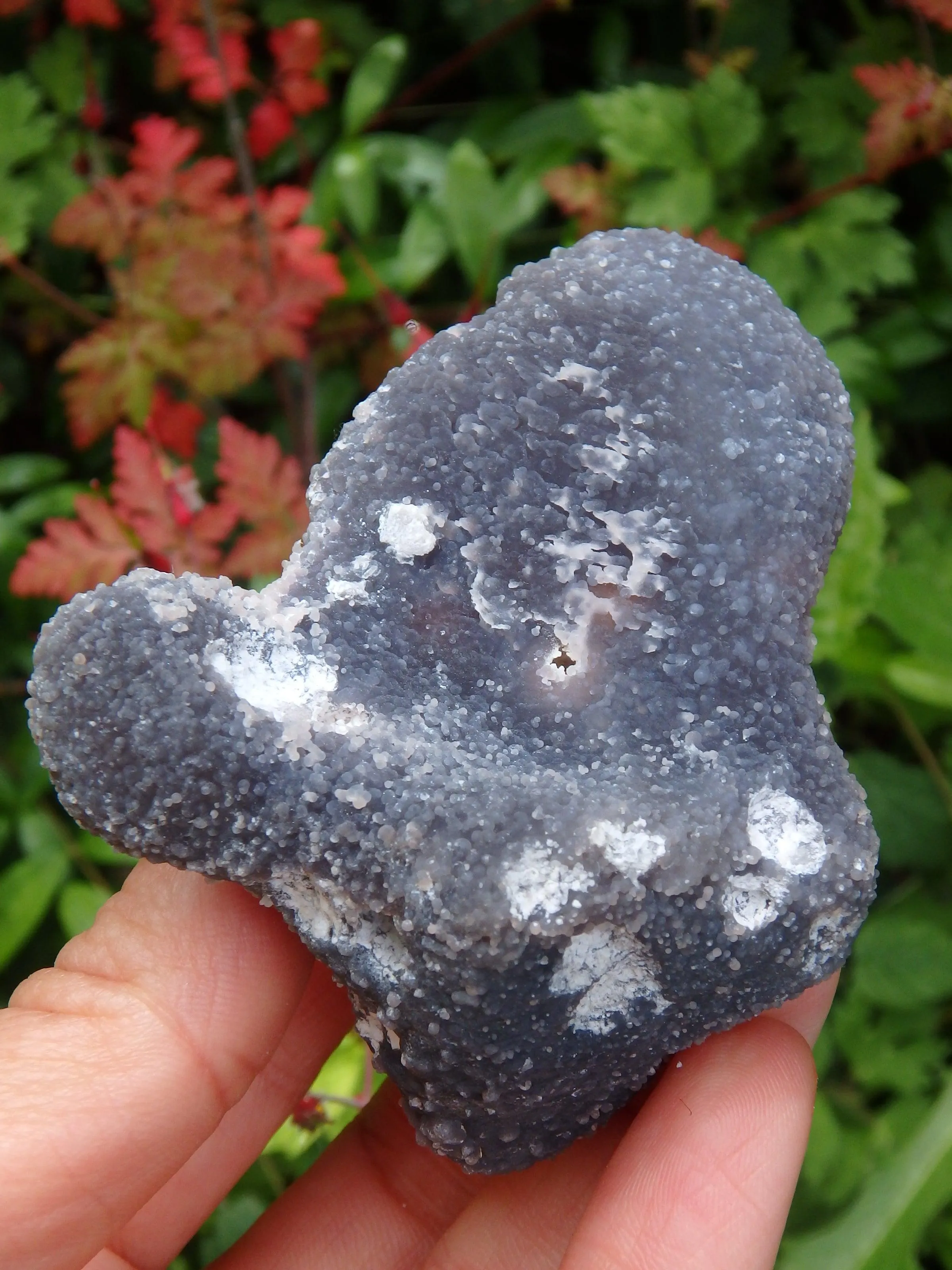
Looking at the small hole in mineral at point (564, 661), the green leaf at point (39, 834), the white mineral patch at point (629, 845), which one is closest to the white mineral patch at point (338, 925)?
the white mineral patch at point (629, 845)

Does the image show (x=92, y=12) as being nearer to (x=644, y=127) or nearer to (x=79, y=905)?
(x=644, y=127)

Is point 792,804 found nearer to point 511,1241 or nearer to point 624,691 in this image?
point 624,691

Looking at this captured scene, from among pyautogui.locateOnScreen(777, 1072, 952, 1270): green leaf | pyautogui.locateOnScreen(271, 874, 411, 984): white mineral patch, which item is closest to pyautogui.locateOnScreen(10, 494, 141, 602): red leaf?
pyautogui.locateOnScreen(271, 874, 411, 984): white mineral patch

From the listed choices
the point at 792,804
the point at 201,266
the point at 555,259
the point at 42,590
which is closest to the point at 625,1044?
the point at 792,804

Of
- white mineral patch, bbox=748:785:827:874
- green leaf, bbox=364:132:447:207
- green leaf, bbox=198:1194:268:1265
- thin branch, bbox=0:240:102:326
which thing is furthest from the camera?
green leaf, bbox=364:132:447:207

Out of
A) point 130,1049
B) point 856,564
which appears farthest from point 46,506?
point 856,564

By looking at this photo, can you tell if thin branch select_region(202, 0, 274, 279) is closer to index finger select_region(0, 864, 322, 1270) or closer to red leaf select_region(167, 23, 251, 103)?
red leaf select_region(167, 23, 251, 103)

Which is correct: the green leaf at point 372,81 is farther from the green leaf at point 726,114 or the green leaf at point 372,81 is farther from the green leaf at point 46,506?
the green leaf at point 46,506
